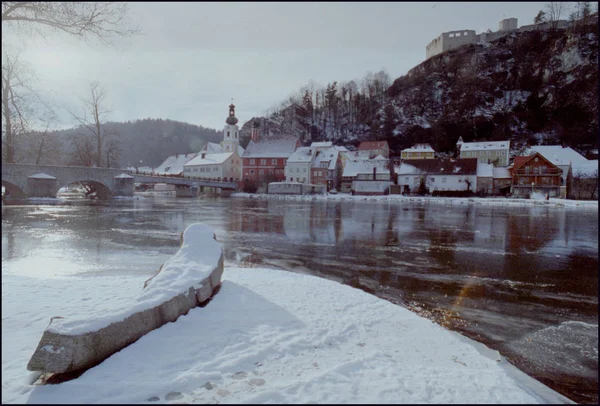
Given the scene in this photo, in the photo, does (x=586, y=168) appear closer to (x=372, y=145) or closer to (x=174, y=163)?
(x=372, y=145)

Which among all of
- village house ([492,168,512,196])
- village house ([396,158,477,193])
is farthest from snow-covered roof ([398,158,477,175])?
village house ([492,168,512,196])

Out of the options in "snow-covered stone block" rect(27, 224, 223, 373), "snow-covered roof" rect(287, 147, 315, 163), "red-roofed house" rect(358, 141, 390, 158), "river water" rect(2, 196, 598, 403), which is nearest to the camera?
"snow-covered stone block" rect(27, 224, 223, 373)

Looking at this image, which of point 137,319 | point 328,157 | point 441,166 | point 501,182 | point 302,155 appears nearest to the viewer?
point 137,319

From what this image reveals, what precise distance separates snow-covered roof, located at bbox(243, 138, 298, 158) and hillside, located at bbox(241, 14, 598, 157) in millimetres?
4596

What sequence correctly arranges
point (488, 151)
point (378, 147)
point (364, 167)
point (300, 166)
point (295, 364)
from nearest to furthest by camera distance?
point (295, 364) → point (364, 167) → point (488, 151) → point (300, 166) → point (378, 147)

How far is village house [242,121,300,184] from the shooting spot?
8038cm

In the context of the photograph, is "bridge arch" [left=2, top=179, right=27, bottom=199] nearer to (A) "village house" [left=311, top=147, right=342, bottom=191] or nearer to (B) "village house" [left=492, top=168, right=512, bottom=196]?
(A) "village house" [left=311, top=147, right=342, bottom=191]

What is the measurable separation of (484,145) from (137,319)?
83.3 m

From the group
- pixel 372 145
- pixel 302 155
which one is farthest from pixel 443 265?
pixel 372 145

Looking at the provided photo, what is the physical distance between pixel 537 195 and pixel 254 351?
6321 cm

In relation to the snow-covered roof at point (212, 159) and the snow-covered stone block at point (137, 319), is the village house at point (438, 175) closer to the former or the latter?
the snow-covered roof at point (212, 159)

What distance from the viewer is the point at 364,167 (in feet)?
222

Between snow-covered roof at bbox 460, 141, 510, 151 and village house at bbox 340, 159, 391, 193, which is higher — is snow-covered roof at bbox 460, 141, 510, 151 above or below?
above

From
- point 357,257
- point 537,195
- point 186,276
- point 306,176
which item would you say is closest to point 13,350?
point 186,276
